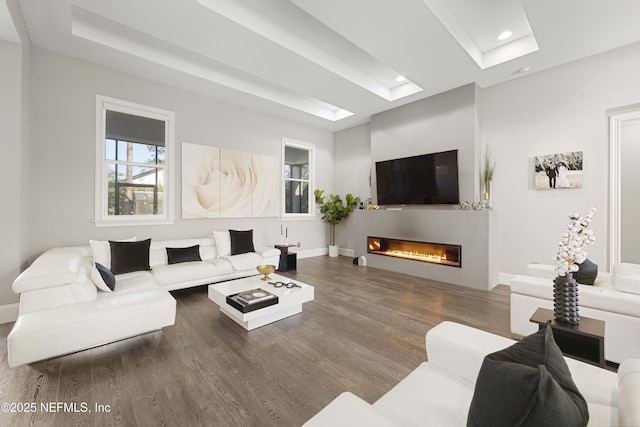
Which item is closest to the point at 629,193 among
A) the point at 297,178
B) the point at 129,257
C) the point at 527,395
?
the point at 527,395


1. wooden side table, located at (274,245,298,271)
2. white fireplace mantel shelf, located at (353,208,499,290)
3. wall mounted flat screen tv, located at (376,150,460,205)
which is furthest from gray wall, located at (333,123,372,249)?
wooden side table, located at (274,245,298,271)

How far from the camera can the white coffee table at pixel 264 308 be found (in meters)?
2.86

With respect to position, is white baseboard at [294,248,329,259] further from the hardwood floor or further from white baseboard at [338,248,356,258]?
the hardwood floor

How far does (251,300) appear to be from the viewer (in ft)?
9.28

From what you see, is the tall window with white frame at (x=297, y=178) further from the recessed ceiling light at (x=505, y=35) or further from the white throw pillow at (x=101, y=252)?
the recessed ceiling light at (x=505, y=35)

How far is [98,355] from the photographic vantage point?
2.37m

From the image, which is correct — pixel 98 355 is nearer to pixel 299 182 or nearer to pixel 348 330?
pixel 348 330

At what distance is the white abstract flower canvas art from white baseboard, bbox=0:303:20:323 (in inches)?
91.4

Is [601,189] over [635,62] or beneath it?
beneath

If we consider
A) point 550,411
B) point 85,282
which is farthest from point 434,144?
point 85,282

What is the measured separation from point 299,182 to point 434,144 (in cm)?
332

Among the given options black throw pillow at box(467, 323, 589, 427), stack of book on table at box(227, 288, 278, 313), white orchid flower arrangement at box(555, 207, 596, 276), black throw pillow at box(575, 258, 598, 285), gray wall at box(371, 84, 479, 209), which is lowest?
stack of book on table at box(227, 288, 278, 313)

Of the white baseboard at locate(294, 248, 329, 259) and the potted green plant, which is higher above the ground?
the potted green plant

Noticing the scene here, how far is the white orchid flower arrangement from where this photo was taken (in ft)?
6.06
